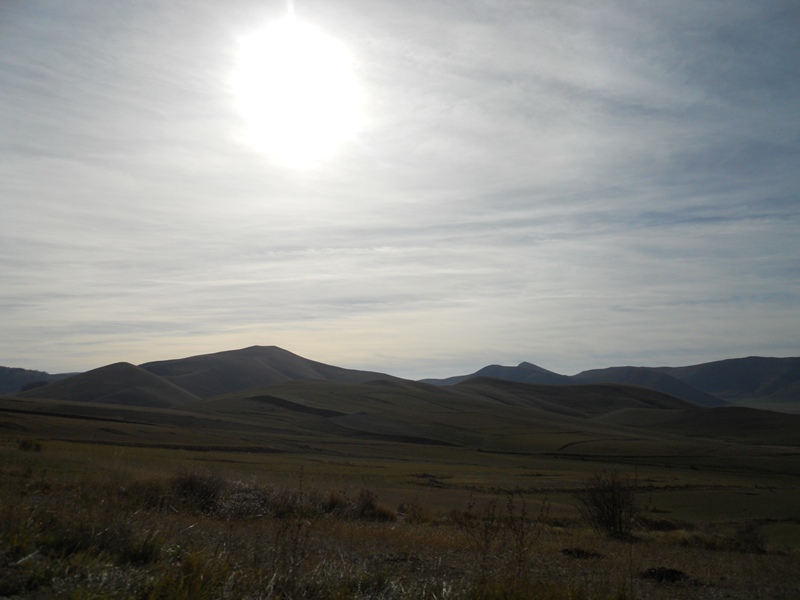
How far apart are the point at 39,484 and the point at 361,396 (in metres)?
159

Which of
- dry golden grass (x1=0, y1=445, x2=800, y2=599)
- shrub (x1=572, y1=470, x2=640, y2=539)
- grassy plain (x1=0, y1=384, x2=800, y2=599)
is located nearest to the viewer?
dry golden grass (x1=0, y1=445, x2=800, y2=599)

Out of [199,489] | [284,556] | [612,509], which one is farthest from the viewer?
[612,509]

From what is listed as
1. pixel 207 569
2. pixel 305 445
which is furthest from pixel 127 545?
pixel 305 445

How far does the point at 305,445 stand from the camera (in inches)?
3435

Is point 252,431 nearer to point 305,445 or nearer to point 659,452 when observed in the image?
point 305,445

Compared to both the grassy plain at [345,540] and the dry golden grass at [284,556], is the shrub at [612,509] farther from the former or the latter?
the dry golden grass at [284,556]

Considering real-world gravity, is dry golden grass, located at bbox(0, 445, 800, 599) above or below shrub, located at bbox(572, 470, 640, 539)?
above

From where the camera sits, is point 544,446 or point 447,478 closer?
point 447,478

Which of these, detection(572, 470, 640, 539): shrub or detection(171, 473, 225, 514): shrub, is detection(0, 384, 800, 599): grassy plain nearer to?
detection(171, 473, 225, 514): shrub

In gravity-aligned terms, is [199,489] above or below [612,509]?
above

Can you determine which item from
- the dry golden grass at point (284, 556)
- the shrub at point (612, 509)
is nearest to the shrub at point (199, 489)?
the dry golden grass at point (284, 556)

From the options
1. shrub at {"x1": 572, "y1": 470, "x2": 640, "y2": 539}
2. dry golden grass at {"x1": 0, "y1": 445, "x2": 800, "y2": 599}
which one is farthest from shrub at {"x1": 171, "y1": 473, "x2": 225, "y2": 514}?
shrub at {"x1": 572, "y1": 470, "x2": 640, "y2": 539}

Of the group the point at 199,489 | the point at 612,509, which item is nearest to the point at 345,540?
the point at 199,489

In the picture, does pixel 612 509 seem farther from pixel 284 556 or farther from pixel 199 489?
pixel 284 556
